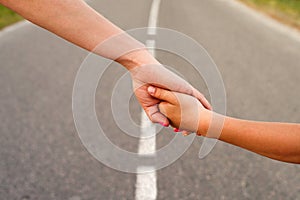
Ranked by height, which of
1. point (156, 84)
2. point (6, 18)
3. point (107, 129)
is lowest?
point (156, 84)

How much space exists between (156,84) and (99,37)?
0.98 ft

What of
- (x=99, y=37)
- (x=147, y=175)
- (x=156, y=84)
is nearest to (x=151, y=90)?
(x=156, y=84)

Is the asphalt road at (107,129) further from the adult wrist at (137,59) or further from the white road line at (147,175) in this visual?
the adult wrist at (137,59)

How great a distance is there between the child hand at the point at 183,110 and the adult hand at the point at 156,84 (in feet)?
0.09

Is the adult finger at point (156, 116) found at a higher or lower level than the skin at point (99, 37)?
lower

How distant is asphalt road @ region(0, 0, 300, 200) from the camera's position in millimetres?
2742

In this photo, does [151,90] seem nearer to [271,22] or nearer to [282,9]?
[271,22]

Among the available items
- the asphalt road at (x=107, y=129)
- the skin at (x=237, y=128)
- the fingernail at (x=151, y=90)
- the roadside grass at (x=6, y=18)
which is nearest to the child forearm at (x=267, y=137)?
the skin at (x=237, y=128)

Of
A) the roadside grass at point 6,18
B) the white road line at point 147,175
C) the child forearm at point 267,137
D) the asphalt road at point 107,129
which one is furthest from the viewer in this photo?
the roadside grass at point 6,18

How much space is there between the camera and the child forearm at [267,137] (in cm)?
140

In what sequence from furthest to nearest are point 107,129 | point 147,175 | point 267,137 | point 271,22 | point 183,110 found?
point 271,22, point 107,129, point 147,175, point 183,110, point 267,137

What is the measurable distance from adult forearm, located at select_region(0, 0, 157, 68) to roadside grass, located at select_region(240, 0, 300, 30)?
10.0 m

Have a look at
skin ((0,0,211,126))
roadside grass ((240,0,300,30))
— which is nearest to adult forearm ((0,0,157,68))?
skin ((0,0,211,126))

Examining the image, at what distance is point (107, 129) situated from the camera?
146 inches
